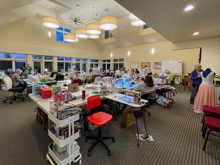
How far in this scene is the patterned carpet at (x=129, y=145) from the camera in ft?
5.75

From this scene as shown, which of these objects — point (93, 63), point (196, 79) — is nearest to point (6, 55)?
point (93, 63)

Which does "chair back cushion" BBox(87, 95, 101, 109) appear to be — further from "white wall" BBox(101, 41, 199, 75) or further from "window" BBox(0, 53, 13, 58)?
"window" BBox(0, 53, 13, 58)

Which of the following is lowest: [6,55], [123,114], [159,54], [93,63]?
[123,114]

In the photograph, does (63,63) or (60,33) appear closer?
(60,33)

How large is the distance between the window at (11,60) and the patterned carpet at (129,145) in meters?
7.04

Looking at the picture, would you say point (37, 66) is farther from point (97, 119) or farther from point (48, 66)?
point (97, 119)

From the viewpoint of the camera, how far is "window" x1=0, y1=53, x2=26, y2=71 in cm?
775

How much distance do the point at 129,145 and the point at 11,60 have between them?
10.3 meters

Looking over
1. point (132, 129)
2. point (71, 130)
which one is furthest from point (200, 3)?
point (71, 130)

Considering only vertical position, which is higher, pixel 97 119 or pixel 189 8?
pixel 189 8

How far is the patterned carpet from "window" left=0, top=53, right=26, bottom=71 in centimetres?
704

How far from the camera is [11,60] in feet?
26.3

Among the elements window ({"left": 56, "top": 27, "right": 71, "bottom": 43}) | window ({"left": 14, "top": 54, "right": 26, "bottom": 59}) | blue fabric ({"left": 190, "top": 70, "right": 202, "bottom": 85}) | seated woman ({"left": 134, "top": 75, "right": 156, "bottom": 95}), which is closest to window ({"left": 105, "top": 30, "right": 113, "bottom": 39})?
window ({"left": 56, "top": 27, "right": 71, "bottom": 43})

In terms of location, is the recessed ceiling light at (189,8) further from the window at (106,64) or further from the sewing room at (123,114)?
the window at (106,64)
